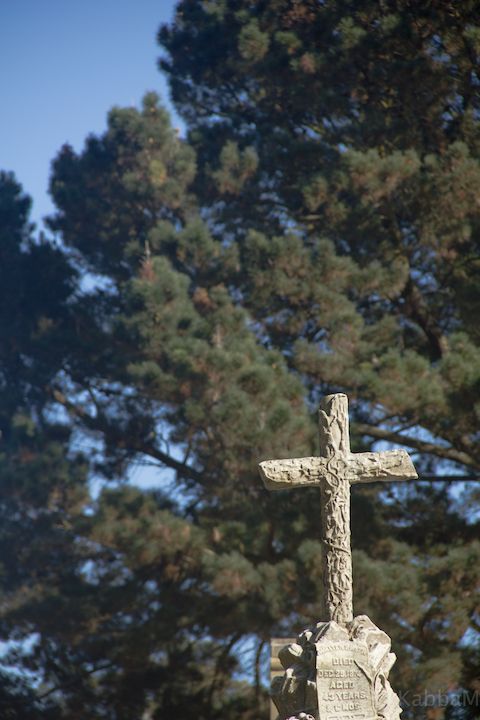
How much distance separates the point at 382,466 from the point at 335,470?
1.02ft

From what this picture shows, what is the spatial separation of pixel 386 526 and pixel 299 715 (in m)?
6.49

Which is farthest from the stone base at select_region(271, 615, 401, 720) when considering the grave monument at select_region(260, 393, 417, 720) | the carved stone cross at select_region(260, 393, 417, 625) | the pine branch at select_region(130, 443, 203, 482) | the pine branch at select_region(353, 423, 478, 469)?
the pine branch at select_region(130, 443, 203, 482)

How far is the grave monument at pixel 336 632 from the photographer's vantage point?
761 centimetres

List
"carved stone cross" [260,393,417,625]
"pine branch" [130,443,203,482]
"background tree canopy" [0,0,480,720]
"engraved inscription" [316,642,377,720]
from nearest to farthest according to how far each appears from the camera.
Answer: "engraved inscription" [316,642,377,720] < "carved stone cross" [260,393,417,625] < "background tree canopy" [0,0,480,720] < "pine branch" [130,443,203,482]

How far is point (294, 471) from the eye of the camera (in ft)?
26.9

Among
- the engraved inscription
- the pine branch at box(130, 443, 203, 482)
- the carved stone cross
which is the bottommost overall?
the engraved inscription

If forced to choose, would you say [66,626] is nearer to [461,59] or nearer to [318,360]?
[318,360]

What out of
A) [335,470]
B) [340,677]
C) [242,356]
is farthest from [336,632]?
[242,356]

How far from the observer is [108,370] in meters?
17.4

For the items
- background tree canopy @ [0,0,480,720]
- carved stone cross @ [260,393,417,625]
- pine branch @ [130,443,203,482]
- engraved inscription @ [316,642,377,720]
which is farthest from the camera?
pine branch @ [130,443,203,482]

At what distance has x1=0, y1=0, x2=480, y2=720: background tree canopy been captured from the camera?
44.2ft

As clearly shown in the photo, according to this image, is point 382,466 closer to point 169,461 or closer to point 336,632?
point 336,632

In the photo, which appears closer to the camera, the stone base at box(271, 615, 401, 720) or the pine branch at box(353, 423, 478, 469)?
the stone base at box(271, 615, 401, 720)

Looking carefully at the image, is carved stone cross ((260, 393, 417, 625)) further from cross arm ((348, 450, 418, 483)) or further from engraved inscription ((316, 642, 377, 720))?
engraved inscription ((316, 642, 377, 720))
